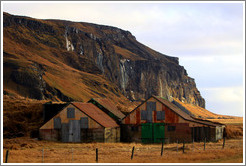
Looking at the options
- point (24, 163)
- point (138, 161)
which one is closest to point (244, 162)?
point (138, 161)

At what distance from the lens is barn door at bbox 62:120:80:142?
4962cm

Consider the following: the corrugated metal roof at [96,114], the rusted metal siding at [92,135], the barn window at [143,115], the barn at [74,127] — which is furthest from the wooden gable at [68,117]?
Answer: the barn window at [143,115]

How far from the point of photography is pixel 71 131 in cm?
4981

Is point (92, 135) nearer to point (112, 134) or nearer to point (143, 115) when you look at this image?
point (112, 134)

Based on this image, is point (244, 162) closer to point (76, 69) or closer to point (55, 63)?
point (55, 63)

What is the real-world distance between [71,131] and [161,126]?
397 inches

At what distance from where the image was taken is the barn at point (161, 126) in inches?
1989

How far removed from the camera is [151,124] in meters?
51.6

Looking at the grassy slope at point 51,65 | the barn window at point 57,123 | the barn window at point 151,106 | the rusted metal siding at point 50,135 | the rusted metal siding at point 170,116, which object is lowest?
the rusted metal siding at point 50,135

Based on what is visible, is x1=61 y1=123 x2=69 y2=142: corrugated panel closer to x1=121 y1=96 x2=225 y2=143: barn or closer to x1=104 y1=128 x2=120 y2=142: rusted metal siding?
x1=104 y1=128 x2=120 y2=142: rusted metal siding

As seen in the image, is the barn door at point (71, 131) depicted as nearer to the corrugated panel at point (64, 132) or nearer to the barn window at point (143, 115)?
the corrugated panel at point (64, 132)

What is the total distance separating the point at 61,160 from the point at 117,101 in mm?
128902

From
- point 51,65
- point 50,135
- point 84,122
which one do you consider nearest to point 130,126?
point 84,122

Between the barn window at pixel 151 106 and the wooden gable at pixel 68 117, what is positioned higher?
the barn window at pixel 151 106
